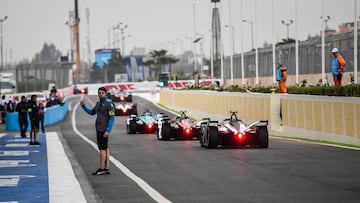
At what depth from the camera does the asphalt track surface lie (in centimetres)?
1486

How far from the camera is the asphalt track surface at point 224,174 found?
1486 cm

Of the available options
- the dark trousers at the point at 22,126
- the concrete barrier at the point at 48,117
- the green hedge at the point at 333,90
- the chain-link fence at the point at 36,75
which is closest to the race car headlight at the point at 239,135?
the green hedge at the point at 333,90

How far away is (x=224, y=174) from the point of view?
1864cm

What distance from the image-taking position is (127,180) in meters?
18.2

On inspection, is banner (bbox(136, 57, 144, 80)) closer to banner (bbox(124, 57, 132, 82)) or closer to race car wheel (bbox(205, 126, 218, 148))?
banner (bbox(124, 57, 132, 82))

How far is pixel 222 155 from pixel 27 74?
68.1 m

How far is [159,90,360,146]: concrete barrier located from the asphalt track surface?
3.70 feet

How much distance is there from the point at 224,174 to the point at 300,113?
15796mm

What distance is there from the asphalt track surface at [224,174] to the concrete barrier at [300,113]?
1.13m

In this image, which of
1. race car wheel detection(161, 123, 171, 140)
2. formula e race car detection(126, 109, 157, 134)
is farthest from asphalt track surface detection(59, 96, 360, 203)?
formula e race car detection(126, 109, 157, 134)

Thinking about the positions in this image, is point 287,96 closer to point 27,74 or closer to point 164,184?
point 164,184

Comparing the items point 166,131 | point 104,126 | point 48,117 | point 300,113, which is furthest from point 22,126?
point 104,126

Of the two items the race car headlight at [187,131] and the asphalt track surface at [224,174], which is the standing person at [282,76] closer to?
the race car headlight at [187,131]

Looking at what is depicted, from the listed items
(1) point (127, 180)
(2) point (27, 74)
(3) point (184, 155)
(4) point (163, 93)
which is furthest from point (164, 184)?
(2) point (27, 74)
